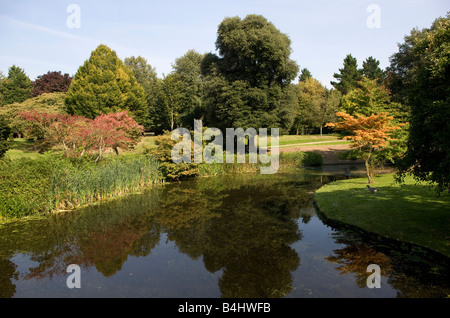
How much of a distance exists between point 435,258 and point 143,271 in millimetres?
7697

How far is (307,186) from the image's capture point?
19.1m

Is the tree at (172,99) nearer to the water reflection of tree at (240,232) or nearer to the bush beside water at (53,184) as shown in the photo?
the water reflection of tree at (240,232)

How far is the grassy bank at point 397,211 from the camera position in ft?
27.9

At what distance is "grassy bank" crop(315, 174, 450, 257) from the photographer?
8.49 meters

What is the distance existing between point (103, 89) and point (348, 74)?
5856cm

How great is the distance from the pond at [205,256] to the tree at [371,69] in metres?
69.5

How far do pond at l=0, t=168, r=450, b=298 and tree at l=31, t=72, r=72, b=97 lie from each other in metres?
43.1

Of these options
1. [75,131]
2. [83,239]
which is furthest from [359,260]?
[75,131]

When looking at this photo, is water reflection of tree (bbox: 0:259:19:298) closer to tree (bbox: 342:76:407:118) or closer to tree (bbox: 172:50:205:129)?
tree (bbox: 342:76:407:118)

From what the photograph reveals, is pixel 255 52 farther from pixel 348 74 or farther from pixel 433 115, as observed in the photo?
pixel 348 74

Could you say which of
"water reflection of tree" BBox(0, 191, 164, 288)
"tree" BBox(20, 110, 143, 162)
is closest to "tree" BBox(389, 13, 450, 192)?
"water reflection of tree" BBox(0, 191, 164, 288)

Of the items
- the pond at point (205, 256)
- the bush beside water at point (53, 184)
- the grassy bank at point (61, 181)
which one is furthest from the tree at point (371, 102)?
the bush beside water at point (53, 184)

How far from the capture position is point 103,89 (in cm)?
3684
